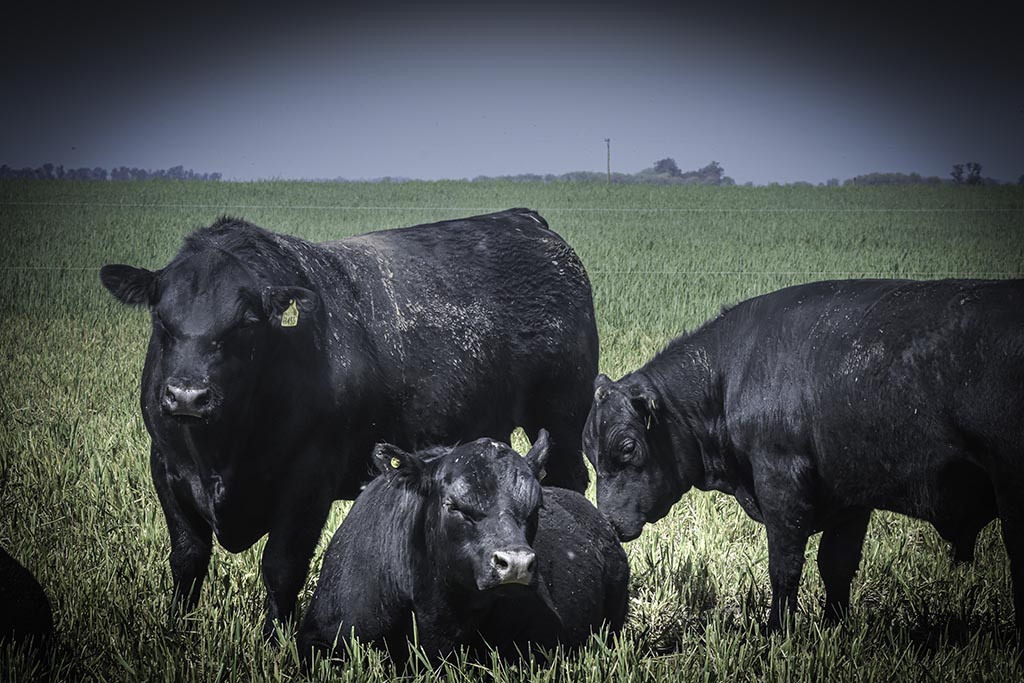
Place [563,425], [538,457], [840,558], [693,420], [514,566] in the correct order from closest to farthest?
[514,566] < [538,457] < [840,558] < [693,420] < [563,425]

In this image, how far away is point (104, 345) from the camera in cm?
1220

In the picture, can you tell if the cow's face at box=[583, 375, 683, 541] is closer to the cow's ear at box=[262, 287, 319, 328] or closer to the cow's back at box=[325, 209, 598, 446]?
the cow's back at box=[325, 209, 598, 446]

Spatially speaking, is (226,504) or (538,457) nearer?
(538,457)

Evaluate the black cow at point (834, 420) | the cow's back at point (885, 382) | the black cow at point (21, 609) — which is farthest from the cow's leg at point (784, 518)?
the black cow at point (21, 609)

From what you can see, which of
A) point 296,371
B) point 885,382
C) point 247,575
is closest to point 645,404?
point 885,382

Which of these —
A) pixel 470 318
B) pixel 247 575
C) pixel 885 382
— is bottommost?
pixel 247 575

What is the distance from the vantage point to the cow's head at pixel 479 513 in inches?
150

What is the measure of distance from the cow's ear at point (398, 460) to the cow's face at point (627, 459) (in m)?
1.52

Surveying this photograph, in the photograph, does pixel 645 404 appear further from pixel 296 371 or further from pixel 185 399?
pixel 185 399

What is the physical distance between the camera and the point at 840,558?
17.5 feet

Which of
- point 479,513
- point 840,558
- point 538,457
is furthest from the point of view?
point 840,558

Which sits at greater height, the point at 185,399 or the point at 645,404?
the point at 185,399

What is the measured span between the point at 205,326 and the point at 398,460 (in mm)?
1018

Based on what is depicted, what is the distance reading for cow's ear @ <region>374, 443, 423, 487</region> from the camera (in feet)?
14.3
